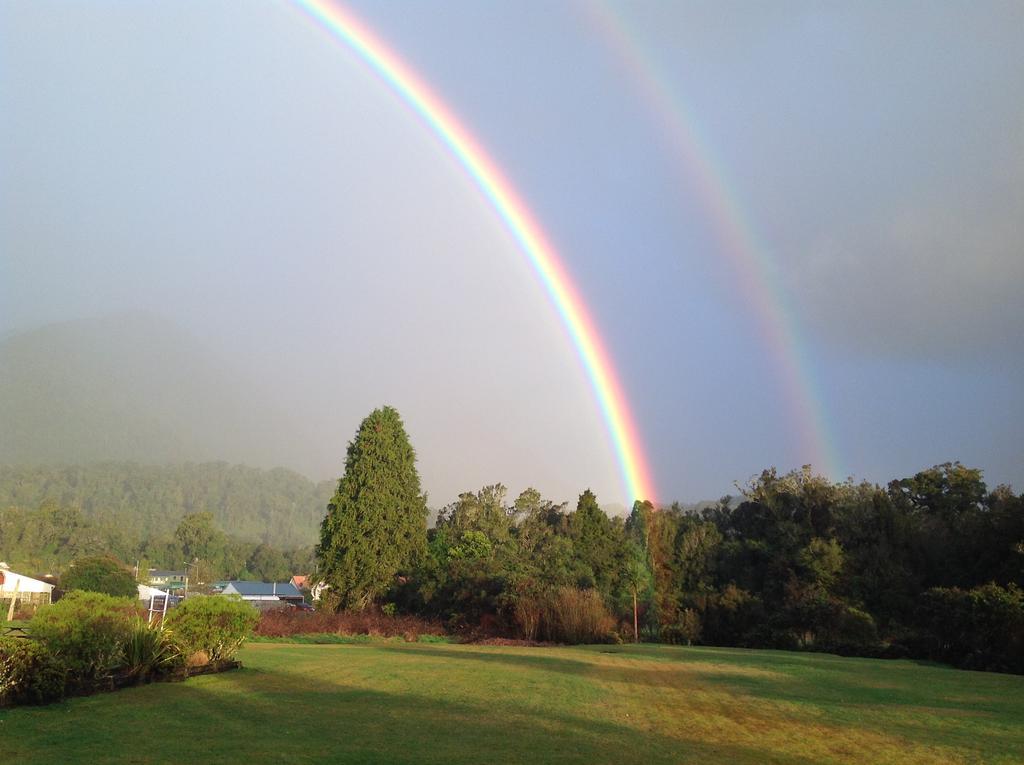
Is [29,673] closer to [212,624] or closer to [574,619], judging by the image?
[212,624]

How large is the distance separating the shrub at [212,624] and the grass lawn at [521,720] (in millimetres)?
667

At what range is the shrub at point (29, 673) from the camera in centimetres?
1025

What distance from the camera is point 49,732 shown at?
28.5ft

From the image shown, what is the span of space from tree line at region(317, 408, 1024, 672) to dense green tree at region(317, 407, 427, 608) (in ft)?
0.25

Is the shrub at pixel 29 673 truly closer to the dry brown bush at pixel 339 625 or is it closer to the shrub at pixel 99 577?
the dry brown bush at pixel 339 625

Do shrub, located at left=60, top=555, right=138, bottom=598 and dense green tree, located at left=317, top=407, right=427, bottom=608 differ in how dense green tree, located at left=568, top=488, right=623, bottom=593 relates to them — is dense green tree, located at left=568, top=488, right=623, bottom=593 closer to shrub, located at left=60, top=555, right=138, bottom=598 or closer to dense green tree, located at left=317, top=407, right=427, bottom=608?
dense green tree, located at left=317, top=407, right=427, bottom=608

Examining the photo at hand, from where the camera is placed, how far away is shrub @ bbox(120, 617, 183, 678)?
12727mm

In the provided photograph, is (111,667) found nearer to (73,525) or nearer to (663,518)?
(663,518)

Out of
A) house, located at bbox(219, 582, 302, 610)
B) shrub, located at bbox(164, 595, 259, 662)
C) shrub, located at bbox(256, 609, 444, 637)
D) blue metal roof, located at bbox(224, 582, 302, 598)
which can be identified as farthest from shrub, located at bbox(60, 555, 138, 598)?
shrub, located at bbox(164, 595, 259, 662)

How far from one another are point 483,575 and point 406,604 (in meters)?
5.96

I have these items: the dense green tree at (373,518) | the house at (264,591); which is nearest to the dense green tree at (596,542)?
the dense green tree at (373,518)

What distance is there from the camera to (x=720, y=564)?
41531 millimetres

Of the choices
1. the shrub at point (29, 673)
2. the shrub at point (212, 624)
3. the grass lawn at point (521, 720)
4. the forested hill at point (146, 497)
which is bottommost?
the grass lawn at point (521, 720)

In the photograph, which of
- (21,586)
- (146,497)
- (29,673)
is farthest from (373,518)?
(146,497)
